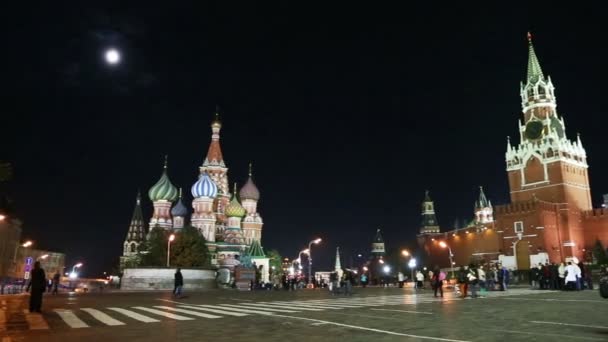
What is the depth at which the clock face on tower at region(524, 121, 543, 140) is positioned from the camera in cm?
8242

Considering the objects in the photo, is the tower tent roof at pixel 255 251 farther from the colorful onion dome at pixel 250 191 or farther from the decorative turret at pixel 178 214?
the decorative turret at pixel 178 214

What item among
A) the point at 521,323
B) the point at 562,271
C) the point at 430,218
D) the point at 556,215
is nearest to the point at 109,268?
the point at 430,218

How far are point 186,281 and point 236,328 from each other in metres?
31.5

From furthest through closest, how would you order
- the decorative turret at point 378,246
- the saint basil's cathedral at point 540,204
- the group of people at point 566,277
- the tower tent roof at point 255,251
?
the decorative turret at point 378,246 → the tower tent roof at point 255,251 → the saint basil's cathedral at point 540,204 → the group of people at point 566,277

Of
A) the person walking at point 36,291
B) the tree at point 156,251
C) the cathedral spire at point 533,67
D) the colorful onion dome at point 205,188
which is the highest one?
the cathedral spire at point 533,67

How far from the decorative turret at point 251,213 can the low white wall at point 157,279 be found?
50.7 meters

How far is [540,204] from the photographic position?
7025cm

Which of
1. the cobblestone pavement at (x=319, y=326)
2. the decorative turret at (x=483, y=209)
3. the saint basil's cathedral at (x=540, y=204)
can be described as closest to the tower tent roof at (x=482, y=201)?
the decorative turret at (x=483, y=209)

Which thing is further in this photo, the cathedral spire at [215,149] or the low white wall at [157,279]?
the cathedral spire at [215,149]

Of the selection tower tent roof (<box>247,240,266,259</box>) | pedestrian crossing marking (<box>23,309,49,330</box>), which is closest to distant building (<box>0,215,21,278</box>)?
tower tent roof (<box>247,240,266,259</box>)

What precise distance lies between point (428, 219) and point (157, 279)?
331 feet

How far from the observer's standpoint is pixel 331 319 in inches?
507

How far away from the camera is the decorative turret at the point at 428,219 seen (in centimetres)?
12781

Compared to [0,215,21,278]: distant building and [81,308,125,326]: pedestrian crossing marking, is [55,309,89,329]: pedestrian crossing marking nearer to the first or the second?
[81,308,125,326]: pedestrian crossing marking
